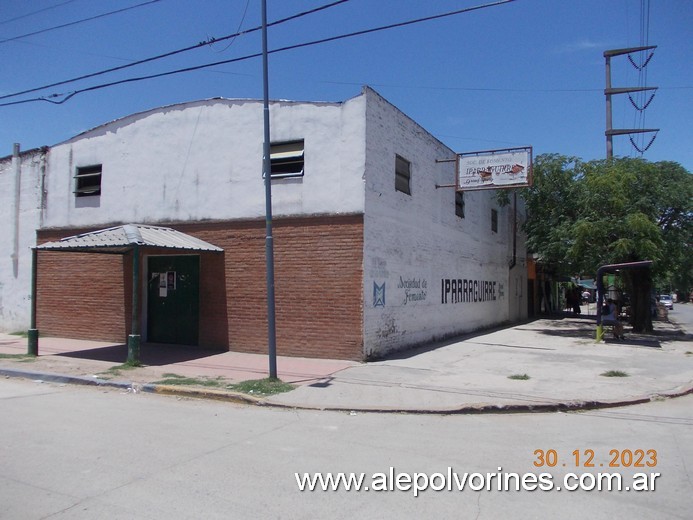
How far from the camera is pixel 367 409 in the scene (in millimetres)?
8219

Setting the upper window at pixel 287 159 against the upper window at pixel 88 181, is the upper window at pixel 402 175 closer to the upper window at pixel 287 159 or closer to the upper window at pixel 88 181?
the upper window at pixel 287 159

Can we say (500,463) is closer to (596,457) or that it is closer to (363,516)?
(596,457)

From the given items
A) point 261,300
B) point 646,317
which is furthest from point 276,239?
point 646,317

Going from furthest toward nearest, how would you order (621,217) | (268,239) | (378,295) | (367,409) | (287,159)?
(621,217) < (287,159) < (378,295) < (268,239) < (367,409)

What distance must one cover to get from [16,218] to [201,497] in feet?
52.1

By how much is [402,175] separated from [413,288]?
2975 millimetres

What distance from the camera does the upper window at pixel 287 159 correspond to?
13.0 metres

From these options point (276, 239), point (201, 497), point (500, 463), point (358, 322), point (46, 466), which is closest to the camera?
point (201, 497)

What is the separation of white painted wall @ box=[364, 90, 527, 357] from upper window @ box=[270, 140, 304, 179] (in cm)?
172

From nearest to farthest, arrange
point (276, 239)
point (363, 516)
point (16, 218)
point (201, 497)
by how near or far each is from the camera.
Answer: point (363, 516), point (201, 497), point (276, 239), point (16, 218)

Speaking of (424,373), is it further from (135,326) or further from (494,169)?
(494,169)

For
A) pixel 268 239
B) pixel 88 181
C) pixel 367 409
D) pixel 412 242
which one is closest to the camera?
pixel 367 409

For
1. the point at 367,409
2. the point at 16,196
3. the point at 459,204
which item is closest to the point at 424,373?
the point at 367,409

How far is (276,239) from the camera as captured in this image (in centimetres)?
1305
